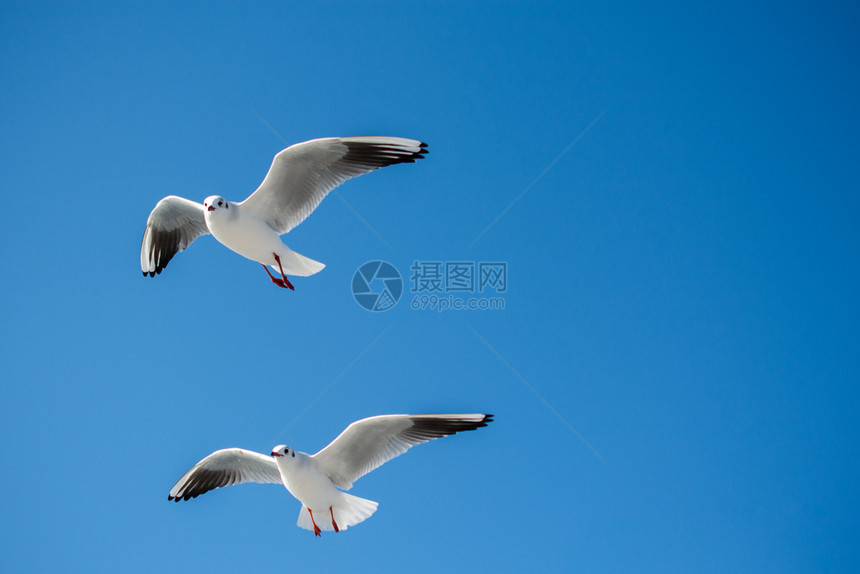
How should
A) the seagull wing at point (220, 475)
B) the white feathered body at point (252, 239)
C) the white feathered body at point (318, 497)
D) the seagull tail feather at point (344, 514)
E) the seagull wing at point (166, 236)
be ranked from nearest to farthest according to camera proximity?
the white feathered body at point (252, 239) → the white feathered body at point (318, 497) → the seagull tail feather at point (344, 514) → the seagull wing at point (220, 475) → the seagull wing at point (166, 236)

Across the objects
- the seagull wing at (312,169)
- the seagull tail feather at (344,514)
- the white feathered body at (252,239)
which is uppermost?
the seagull wing at (312,169)

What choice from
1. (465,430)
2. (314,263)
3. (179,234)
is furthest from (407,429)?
(179,234)

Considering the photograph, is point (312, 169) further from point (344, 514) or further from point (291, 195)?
point (344, 514)

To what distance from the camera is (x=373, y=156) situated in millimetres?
6660

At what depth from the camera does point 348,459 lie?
270 inches

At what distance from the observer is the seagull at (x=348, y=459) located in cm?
661

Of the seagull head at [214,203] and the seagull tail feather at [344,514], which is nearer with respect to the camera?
the seagull head at [214,203]

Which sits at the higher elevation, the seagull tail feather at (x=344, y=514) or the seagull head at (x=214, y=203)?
the seagull head at (x=214, y=203)

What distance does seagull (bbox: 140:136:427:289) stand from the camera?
652 cm

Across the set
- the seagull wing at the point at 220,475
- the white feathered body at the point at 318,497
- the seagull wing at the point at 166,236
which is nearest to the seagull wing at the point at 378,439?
the white feathered body at the point at 318,497

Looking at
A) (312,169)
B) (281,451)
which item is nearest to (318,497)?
(281,451)

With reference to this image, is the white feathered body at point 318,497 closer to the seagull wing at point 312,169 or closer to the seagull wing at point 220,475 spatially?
the seagull wing at point 220,475

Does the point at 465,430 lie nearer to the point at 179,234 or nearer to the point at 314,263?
the point at 314,263

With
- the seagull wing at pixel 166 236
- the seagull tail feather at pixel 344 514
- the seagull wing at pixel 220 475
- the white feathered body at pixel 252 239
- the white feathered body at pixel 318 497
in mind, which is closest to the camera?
the white feathered body at pixel 252 239
